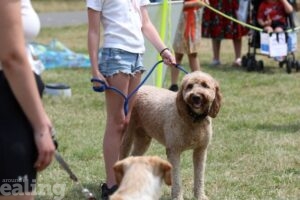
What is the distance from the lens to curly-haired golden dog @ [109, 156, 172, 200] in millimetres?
3082

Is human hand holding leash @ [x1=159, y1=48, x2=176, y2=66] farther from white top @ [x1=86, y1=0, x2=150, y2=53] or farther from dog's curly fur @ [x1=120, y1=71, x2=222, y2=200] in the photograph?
white top @ [x1=86, y1=0, x2=150, y2=53]

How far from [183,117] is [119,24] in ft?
2.77

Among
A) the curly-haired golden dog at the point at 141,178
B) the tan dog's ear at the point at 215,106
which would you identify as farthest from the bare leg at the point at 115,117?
the curly-haired golden dog at the point at 141,178

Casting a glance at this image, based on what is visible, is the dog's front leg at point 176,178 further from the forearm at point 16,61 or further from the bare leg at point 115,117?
the forearm at point 16,61

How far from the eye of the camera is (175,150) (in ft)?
16.4

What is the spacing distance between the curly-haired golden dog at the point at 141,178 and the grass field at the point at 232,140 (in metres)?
1.88

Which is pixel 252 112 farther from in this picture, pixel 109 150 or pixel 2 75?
pixel 2 75

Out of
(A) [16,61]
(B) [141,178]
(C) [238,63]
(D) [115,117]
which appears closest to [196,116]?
(D) [115,117]

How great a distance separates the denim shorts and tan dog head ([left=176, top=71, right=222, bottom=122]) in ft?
1.41

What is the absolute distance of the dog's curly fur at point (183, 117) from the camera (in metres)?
4.84

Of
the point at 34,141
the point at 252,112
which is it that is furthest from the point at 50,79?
the point at 34,141

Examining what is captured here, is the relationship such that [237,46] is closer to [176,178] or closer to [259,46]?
[259,46]

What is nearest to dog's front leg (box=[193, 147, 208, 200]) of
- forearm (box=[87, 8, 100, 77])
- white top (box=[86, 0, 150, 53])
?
white top (box=[86, 0, 150, 53])

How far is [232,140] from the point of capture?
22.7ft
